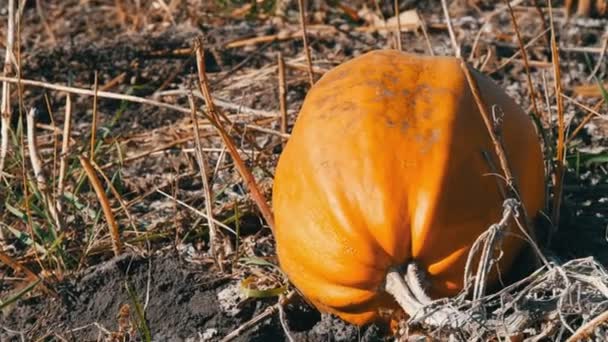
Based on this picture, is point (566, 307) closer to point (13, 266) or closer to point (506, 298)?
point (506, 298)

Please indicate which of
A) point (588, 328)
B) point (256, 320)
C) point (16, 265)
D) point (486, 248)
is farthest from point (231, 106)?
point (588, 328)

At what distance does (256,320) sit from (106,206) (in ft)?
2.03

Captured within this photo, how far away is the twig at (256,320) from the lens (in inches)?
114

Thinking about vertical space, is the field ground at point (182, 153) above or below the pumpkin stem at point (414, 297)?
below

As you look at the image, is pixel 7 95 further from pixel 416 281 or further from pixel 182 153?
pixel 416 281

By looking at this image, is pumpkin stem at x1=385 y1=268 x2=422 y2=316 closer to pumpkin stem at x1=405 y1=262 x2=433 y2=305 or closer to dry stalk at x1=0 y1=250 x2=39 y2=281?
pumpkin stem at x1=405 y1=262 x2=433 y2=305

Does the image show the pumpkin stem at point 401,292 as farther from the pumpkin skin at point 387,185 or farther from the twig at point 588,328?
the twig at point 588,328

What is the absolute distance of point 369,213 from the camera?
2.60m

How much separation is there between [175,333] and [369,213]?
708mm

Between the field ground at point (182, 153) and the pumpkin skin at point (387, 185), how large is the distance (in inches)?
8.2

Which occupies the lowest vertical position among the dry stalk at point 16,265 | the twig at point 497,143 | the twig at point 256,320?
the twig at point 256,320

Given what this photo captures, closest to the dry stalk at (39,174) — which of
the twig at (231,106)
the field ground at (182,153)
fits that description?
the field ground at (182,153)

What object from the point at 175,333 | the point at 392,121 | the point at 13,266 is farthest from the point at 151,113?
the point at 392,121

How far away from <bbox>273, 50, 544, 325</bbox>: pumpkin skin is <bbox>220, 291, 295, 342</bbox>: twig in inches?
5.9
